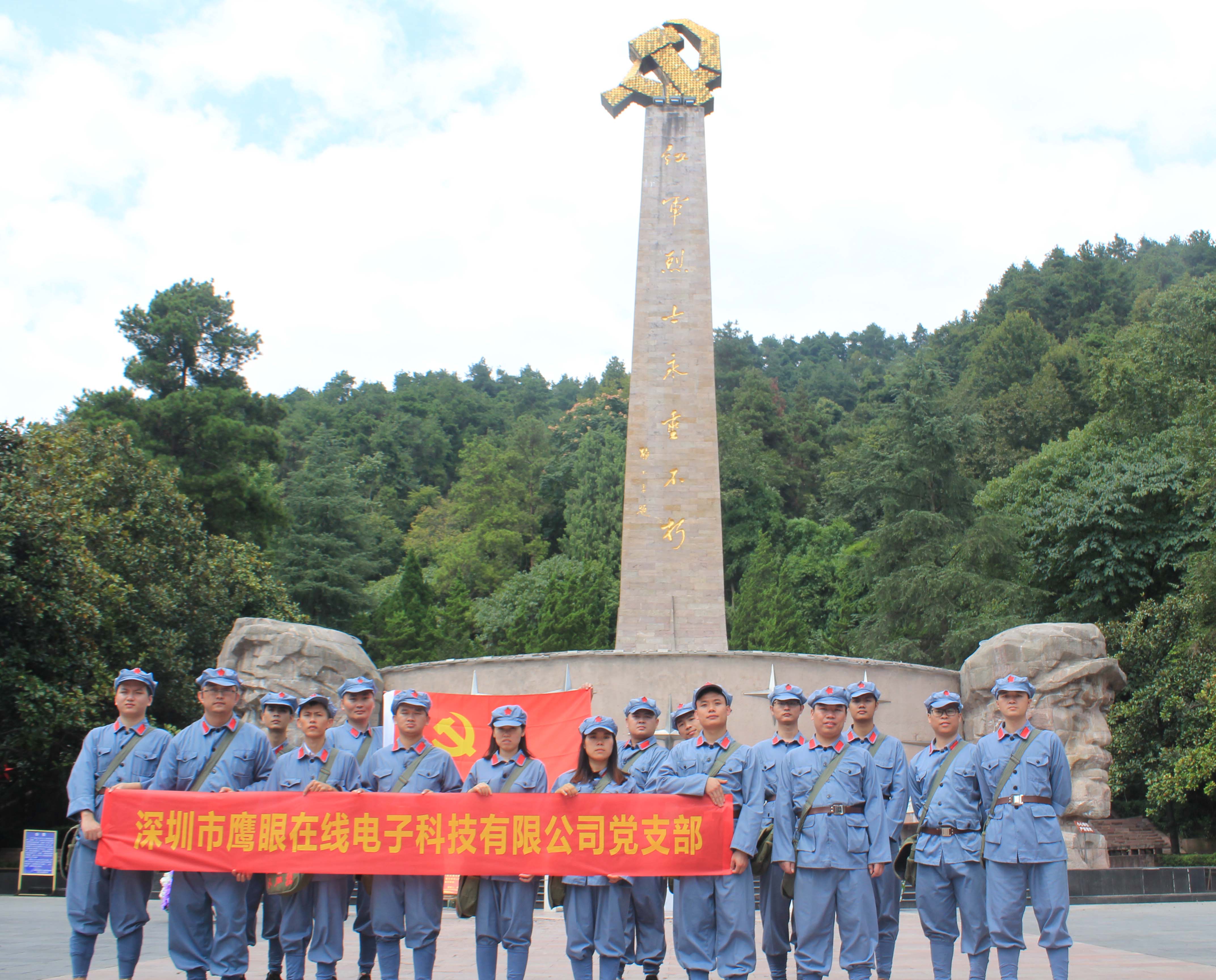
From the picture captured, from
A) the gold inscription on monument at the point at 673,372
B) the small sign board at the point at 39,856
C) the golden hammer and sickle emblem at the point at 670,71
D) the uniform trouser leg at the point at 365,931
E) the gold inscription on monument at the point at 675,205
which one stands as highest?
the golden hammer and sickle emblem at the point at 670,71

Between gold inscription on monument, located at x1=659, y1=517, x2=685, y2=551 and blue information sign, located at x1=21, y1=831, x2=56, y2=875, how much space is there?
24.6 feet

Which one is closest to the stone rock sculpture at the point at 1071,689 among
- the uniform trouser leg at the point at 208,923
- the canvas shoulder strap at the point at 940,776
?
the canvas shoulder strap at the point at 940,776

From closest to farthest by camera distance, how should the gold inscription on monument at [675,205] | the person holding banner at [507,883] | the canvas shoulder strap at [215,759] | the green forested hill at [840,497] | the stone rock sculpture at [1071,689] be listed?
1. the person holding banner at [507,883]
2. the canvas shoulder strap at [215,759]
3. the stone rock sculpture at [1071,689]
4. the gold inscription on monument at [675,205]
5. the green forested hill at [840,497]

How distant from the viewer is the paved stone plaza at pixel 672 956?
550cm

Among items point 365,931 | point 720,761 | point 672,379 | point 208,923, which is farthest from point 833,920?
point 672,379

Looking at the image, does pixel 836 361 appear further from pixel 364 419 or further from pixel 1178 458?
pixel 1178 458

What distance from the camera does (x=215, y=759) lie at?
5211mm

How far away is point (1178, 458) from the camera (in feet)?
54.8

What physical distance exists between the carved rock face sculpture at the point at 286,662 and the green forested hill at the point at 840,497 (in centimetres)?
241

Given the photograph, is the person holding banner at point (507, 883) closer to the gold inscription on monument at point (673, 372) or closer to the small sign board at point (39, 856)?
the small sign board at point (39, 856)

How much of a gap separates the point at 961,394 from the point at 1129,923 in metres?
29.2

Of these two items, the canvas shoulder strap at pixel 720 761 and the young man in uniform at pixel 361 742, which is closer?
the canvas shoulder strap at pixel 720 761

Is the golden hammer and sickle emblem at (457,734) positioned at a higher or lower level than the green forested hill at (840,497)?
lower

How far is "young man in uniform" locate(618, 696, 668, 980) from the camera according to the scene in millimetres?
4934
